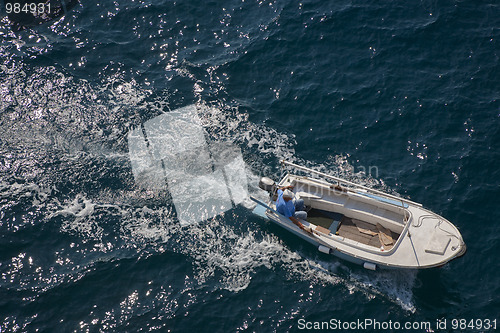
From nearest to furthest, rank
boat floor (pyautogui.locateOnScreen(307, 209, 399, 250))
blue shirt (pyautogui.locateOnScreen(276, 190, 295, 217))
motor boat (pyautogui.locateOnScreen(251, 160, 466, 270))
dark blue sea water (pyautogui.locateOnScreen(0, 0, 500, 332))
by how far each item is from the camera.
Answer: motor boat (pyautogui.locateOnScreen(251, 160, 466, 270))
dark blue sea water (pyautogui.locateOnScreen(0, 0, 500, 332))
boat floor (pyautogui.locateOnScreen(307, 209, 399, 250))
blue shirt (pyautogui.locateOnScreen(276, 190, 295, 217))

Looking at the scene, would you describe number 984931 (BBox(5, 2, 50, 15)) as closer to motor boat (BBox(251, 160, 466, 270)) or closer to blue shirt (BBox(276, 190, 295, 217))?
motor boat (BBox(251, 160, 466, 270))

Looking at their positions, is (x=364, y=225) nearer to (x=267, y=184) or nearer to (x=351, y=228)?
(x=351, y=228)

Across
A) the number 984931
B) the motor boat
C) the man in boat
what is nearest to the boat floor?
the motor boat

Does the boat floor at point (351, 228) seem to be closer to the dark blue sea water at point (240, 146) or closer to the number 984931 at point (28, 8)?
the dark blue sea water at point (240, 146)

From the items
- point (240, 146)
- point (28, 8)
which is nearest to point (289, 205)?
point (240, 146)

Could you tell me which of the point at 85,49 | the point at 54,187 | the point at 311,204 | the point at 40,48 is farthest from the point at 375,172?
the point at 40,48

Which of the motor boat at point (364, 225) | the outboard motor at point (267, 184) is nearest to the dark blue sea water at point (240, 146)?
the motor boat at point (364, 225)
